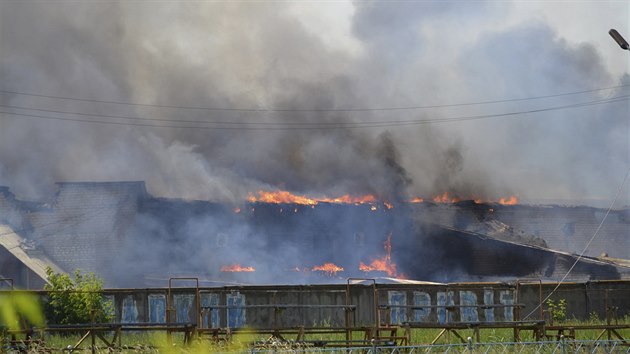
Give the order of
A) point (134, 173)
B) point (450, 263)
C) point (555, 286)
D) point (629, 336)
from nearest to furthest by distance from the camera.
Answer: point (629, 336) < point (555, 286) < point (450, 263) < point (134, 173)

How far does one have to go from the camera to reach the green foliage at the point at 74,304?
97.1 feet

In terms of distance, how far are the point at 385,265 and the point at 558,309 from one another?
13.6 m

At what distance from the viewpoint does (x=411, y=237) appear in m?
45.9

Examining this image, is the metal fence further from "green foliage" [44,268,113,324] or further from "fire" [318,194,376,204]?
"fire" [318,194,376,204]

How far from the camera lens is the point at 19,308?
93.9ft

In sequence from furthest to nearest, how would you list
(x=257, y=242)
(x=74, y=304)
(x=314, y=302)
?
(x=257, y=242) < (x=314, y=302) < (x=74, y=304)

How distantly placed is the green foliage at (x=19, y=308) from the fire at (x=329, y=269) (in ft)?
56.2

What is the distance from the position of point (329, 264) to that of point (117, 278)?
1043 cm

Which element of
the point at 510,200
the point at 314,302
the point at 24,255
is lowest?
the point at 314,302

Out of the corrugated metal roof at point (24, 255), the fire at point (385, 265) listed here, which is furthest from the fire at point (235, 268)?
the corrugated metal roof at point (24, 255)

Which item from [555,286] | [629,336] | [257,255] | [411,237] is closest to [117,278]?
[257,255]

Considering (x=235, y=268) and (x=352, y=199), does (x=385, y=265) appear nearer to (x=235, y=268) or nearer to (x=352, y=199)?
(x=352, y=199)

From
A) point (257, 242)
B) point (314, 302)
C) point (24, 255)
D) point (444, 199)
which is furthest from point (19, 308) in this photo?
point (444, 199)

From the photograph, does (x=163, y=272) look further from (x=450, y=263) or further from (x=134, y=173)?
(x=450, y=263)
